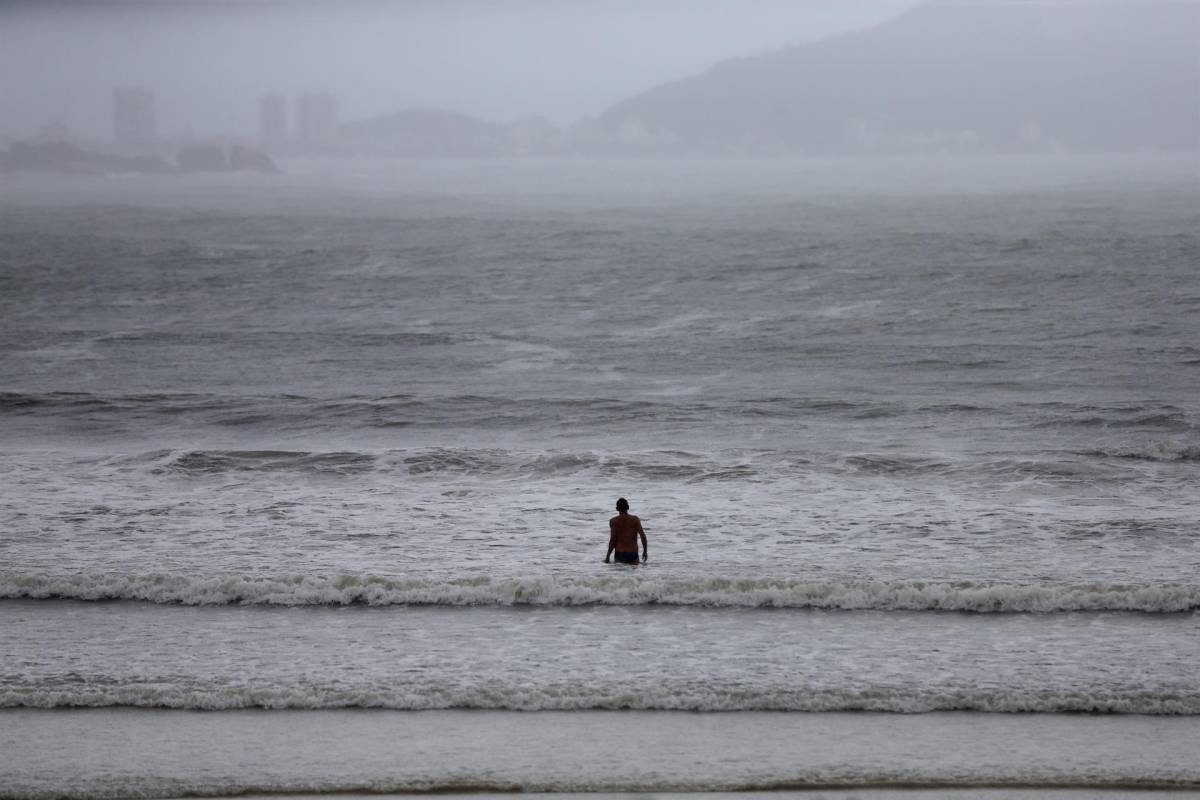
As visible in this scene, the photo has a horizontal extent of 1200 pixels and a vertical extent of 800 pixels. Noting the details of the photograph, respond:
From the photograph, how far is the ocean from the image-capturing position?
364 inches

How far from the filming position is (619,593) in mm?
12945

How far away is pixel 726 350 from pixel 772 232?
37867mm

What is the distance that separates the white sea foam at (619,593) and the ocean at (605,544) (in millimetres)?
46

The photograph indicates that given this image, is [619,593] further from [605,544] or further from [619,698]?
[619,698]

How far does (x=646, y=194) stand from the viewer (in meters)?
116

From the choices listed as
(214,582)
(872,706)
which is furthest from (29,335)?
(872,706)

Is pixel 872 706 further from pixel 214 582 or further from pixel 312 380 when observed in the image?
pixel 312 380

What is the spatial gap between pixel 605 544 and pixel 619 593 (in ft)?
7.15

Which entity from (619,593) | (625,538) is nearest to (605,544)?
(625,538)

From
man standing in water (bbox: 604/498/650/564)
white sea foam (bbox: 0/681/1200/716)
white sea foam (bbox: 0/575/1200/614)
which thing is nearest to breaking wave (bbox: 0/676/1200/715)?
white sea foam (bbox: 0/681/1200/716)

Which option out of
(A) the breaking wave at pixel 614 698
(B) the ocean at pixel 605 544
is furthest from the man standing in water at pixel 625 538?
(A) the breaking wave at pixel 614 698

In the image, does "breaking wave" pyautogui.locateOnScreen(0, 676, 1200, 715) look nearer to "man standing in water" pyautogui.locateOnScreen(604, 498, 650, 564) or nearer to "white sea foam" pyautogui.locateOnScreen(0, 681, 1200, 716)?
"white sea foam" pyautogui.locateOnScreen(0, 681, 1200, 716)

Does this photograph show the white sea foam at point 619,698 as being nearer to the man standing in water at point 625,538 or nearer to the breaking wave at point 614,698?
the breaking wave at point 614,698

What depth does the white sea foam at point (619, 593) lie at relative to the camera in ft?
41.3
